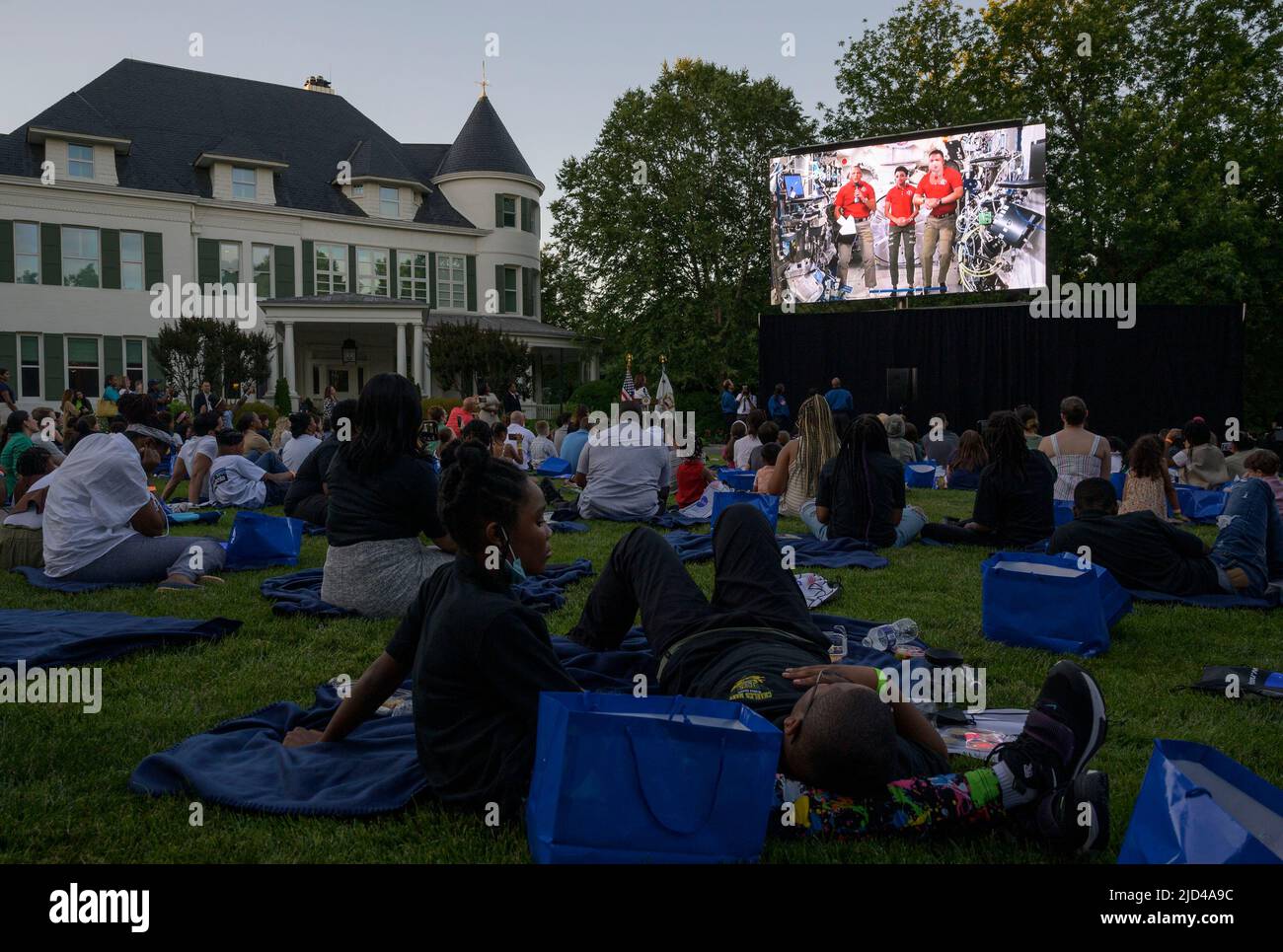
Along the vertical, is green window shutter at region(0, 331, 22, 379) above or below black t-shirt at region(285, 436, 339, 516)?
above

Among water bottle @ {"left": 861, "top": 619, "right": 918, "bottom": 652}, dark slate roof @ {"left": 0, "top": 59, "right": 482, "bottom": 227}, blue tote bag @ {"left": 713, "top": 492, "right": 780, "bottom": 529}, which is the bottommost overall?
water bottle @ {"left": 861, "top": 619, "right": 918, "bottom": 652}

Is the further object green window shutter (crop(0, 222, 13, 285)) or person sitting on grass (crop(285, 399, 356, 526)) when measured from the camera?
green window shutter (crop(0, 222, 13, 285))

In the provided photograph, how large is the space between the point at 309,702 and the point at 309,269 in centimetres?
2918

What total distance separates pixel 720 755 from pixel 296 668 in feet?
9.97

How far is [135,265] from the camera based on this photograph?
2828cm

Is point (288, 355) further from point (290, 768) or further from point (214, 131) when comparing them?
point (290, 768)

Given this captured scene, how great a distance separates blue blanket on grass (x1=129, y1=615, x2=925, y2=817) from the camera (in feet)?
10.5

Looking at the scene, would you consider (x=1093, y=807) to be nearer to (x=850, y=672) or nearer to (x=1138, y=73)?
(x=850, y=672)

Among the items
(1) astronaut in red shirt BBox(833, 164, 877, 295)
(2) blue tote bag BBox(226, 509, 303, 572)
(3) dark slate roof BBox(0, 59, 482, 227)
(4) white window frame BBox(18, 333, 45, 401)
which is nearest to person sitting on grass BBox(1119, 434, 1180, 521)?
(2) blue tote bag BBox(226, 509, 303, 572)

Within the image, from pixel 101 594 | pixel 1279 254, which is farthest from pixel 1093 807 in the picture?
pixel 1279 254

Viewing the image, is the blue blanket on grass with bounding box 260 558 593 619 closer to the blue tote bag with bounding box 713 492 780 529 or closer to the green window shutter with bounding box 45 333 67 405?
the blue tote bag with bounding box 713 492 780 529

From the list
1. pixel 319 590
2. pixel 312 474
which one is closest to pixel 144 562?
pixel 319 590

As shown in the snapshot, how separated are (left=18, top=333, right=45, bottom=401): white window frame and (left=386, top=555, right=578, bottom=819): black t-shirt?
28682 mm

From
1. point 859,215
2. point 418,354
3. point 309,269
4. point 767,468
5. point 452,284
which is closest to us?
point 767,468
